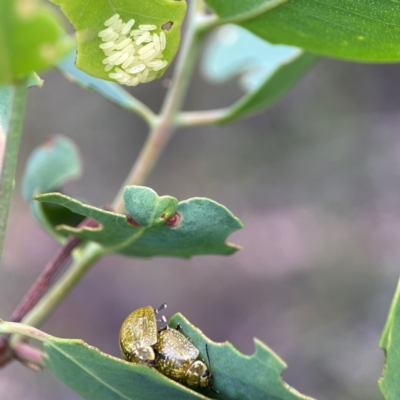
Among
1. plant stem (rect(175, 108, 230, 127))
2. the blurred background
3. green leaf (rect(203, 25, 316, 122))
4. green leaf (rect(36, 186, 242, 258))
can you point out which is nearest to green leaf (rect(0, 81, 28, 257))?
green leaf (rect(36, 186, 242, 258))

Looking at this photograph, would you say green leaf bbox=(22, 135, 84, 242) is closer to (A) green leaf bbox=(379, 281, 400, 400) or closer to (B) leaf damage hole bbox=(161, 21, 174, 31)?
(B) leaf damage hole bbox=(161, 21, 174, 31)

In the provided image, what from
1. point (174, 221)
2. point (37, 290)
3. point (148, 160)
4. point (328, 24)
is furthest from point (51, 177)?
point (328, 24)

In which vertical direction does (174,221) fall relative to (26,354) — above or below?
above

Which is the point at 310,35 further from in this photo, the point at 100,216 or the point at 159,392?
the point at 159,392

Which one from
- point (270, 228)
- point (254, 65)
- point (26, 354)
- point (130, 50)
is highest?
point (270, 228)

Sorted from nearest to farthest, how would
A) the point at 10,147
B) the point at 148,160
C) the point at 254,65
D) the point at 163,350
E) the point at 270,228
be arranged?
the point at 10,147 → the point at 163,350 → the point at 148,160 → the point at 254,65 → the point at 270,228

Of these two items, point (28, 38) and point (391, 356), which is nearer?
point (28, 38)

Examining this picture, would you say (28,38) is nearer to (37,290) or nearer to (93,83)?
(37,290)
